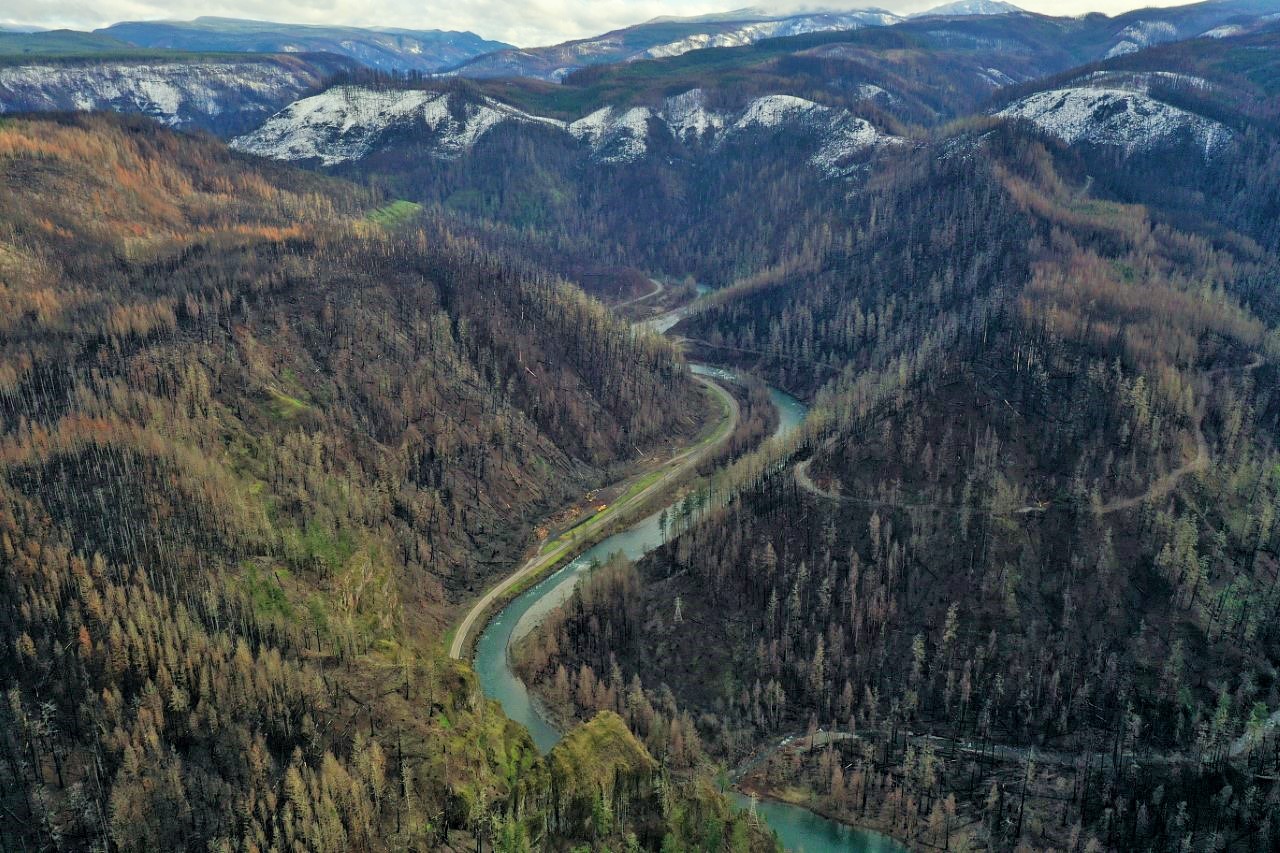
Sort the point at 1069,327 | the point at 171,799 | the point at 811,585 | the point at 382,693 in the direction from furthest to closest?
the point at 1069,327
the point at 811,585
the point at 382,693
the point at 171,799

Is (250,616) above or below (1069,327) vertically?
below

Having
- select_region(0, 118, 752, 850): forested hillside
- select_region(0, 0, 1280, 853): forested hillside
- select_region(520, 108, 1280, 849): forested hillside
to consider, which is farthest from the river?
select_region(0, 118, 752, 850): forested hillside

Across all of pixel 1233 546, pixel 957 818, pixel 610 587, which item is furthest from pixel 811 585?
pixel 1233 546

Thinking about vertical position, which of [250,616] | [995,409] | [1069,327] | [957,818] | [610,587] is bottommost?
[957,818]

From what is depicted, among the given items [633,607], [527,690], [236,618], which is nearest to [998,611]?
[633,607]

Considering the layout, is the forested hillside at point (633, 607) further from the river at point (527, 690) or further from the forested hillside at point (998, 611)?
the river at point (527, 690)

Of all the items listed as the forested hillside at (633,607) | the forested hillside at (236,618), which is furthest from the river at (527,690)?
the forested hillside at (236,618)

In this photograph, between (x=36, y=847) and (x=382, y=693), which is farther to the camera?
(x=382, y=693)

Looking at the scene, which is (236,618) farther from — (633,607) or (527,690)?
(633,607)

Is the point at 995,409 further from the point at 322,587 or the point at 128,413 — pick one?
the point at 128,413
